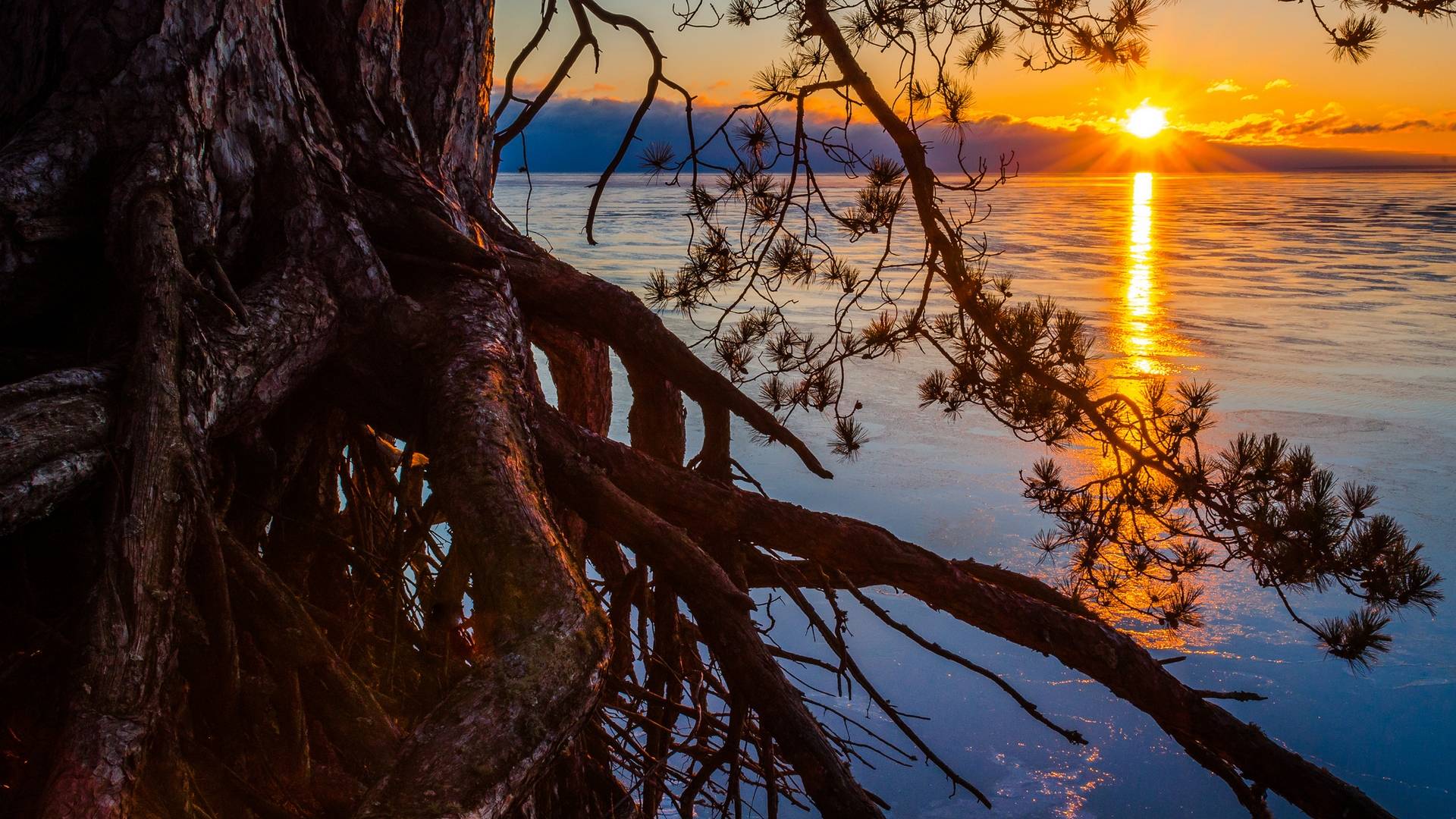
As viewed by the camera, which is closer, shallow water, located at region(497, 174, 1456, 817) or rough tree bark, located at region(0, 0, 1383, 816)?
rough tree bark, located at region(0, 0, 1383, 816)

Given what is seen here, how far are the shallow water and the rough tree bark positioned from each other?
6.31ft

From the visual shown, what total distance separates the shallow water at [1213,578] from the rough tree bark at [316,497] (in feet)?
6.31

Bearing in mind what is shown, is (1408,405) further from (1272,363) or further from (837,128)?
(837,128)

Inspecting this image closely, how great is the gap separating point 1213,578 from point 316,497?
6.38 meters

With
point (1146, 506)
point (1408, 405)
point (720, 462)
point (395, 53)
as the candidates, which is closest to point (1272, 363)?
point (1408, 405)

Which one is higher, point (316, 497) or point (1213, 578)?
point (316, 497)

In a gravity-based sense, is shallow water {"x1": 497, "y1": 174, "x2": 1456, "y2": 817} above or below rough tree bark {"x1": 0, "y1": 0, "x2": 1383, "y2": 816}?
below

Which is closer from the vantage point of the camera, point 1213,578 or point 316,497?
point 316,497

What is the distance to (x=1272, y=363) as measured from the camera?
9.81m

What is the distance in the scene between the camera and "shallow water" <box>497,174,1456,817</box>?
523cm

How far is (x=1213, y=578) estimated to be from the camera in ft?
21.6

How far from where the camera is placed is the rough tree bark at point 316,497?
1114 mm

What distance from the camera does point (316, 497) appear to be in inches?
83.7

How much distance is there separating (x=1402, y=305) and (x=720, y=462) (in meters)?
13.7
